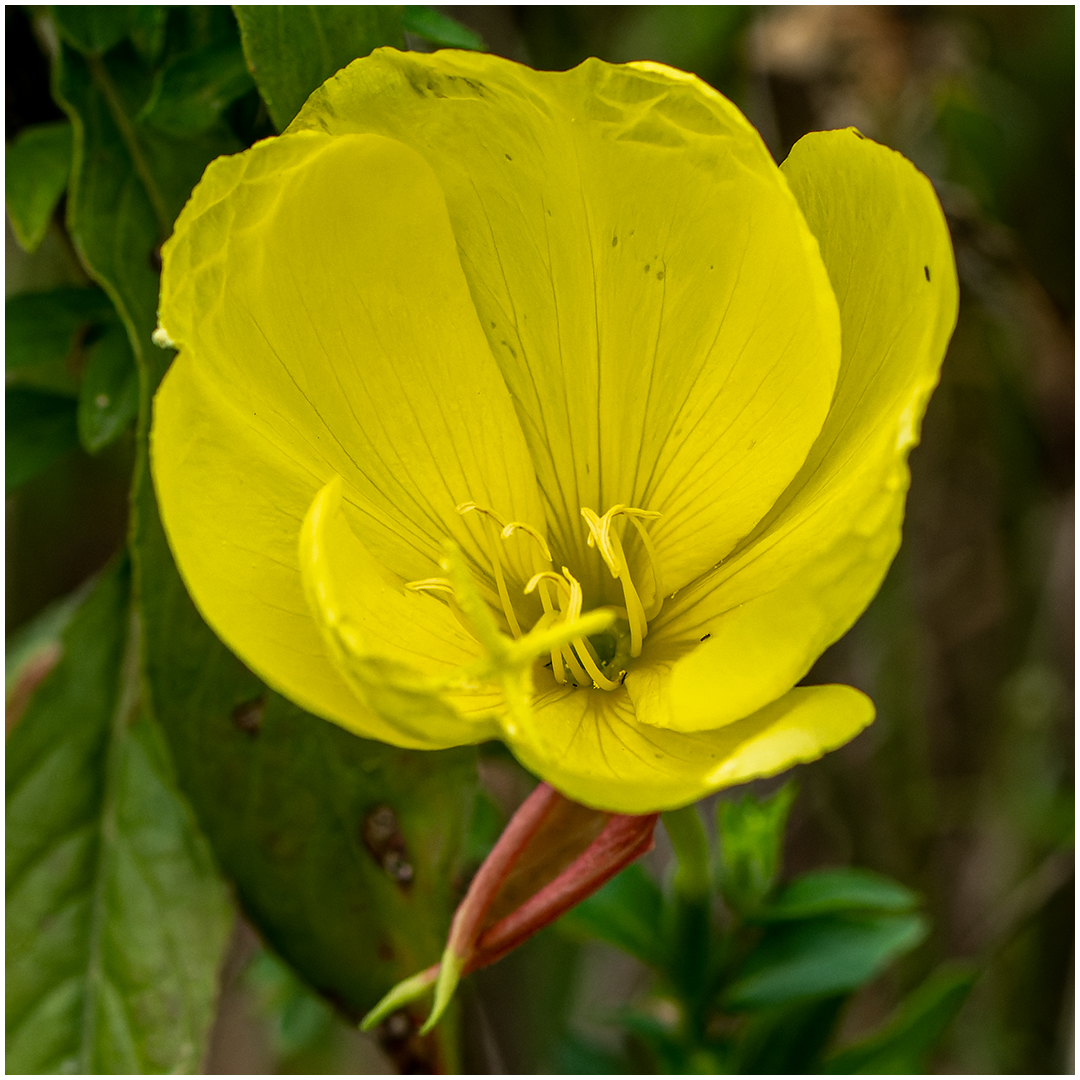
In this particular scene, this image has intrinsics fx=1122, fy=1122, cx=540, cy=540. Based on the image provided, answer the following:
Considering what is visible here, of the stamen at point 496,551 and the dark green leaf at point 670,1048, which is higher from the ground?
the stamen at point 496,551

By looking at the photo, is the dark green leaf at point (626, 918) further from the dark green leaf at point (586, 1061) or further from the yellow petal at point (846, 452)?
the yellow petal at point (846, 452)

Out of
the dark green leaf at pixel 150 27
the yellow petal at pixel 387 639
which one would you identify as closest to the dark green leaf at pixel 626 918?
the yellow petal at pixel 387 639

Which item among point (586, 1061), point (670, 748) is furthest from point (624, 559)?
point (586, 1061)

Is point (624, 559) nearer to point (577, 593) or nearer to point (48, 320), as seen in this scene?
point (577, 593)

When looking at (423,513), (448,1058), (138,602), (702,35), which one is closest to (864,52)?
(702,35)

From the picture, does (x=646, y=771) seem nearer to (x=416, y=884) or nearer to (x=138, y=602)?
(x=416, y=884)

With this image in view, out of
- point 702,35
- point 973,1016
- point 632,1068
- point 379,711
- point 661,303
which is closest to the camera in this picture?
point 379,711

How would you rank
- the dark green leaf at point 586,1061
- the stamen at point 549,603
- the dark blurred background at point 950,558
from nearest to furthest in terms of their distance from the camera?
the stamen at point 549,603
the dark green leaf at point 586,1061
the dark blurred background at point 950,558
